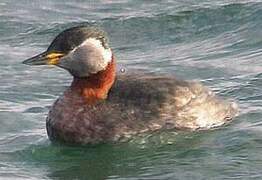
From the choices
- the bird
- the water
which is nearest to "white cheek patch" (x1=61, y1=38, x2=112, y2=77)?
the bird

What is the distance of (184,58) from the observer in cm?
1633

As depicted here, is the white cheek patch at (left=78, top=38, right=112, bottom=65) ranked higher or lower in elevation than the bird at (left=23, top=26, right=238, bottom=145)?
higher

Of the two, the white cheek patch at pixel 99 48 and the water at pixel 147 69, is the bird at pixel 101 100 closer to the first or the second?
the white cheek patch at pixel 99 48

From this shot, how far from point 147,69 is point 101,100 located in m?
3.08

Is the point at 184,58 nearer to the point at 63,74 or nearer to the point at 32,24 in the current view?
the point at 63,74

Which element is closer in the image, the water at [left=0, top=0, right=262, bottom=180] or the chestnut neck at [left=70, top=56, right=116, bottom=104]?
the water at [left=0, top=0, right=262, bottom=180]

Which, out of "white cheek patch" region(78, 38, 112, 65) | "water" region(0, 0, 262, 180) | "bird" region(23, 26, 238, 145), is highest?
"white cheek patch" region(78, 38, 112, 65)

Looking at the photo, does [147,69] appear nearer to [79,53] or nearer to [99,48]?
[99,48]

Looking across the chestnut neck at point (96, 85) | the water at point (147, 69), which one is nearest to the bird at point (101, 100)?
the chestnut neck at point (96, 85)

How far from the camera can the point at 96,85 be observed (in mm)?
12695

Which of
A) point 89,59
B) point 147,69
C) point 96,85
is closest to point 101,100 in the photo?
point 96,85

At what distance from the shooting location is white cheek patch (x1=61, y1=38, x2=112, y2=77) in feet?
41.3

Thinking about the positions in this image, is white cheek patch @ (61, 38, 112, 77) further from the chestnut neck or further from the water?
the water

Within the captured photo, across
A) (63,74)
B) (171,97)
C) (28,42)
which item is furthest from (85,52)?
(28,42)
